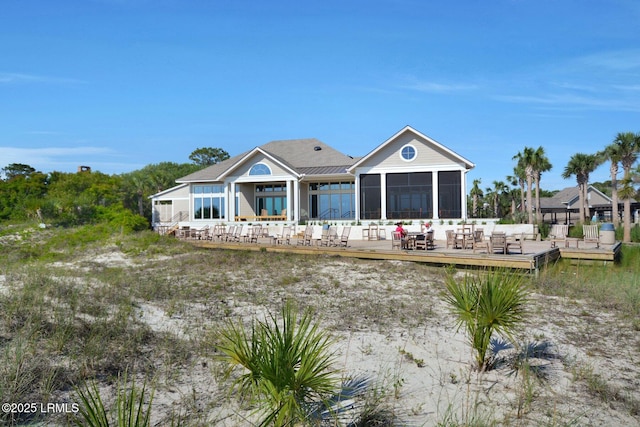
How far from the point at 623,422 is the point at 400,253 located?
12.2m

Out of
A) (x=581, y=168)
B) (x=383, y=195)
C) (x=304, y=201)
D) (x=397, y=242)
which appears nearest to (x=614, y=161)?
(x=581, y=168)

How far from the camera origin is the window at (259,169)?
34.0 m

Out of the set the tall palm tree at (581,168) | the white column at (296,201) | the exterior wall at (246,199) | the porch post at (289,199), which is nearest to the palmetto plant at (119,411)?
the white column at (296,201)

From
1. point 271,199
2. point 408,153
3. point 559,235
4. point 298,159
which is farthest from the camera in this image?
point 298,159

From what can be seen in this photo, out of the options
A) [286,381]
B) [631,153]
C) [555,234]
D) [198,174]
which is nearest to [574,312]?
[286,381]

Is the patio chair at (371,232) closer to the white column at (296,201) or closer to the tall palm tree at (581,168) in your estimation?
the white column at (296,201)

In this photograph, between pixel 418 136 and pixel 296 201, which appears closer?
pixel 418 136

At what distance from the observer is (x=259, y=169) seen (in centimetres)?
3422

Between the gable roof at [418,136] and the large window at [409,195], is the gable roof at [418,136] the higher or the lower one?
the higher one

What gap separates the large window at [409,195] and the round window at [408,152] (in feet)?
3.57

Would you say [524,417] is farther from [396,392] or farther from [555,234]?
[555,234]

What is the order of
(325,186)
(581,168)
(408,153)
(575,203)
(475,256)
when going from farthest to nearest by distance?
1. (575,203)
2. (581,168)
3. (325,186)
4. (408,153)
5. (475,256)

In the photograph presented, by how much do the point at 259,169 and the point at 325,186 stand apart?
522 cm

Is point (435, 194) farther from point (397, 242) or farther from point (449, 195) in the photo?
point (397, 242)
